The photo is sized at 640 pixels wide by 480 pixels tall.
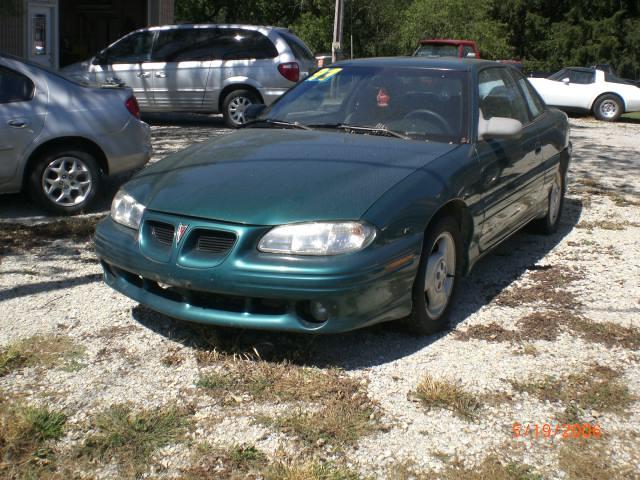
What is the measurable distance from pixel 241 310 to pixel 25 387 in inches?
41.7

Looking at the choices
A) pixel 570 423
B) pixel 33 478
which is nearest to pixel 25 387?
pixel 33 478

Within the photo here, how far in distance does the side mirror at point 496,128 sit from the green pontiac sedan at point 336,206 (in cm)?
1

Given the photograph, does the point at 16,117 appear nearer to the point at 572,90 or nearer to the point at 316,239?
the point at 316,239

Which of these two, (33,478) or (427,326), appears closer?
(33,478)

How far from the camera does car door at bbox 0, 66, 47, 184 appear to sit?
268 inches

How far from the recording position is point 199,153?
5016 mm

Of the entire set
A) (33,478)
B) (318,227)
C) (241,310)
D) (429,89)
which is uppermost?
(429,89)

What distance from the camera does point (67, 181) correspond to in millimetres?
7184

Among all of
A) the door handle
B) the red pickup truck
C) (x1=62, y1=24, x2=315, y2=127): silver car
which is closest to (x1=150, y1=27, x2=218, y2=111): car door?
(x1=62, y1=24, x2=315, y2=127): silver car

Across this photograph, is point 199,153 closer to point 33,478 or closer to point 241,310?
point 241,310

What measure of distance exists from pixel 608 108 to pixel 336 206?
17337 mm

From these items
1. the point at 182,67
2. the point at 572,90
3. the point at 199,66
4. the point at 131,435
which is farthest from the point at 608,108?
the point at 131,435

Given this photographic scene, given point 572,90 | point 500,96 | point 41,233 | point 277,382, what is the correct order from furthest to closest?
point 572,90 → point 41,233 → point 500,96 → point 277,382

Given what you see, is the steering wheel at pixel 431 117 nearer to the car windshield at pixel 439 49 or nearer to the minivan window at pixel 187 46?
the minivan window at pixel 187 46
